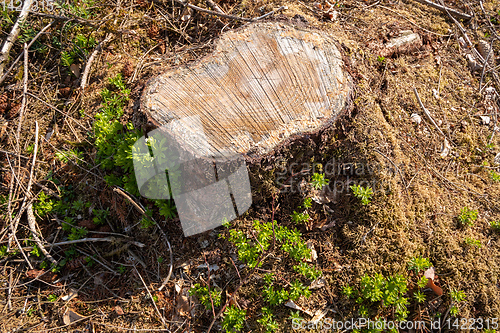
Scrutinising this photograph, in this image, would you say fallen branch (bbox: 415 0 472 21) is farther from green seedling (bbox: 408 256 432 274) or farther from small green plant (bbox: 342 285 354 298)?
small green plant (bbox: 342 285 354 298)

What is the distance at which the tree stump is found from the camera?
7.89 feet

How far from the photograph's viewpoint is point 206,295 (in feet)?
8.53

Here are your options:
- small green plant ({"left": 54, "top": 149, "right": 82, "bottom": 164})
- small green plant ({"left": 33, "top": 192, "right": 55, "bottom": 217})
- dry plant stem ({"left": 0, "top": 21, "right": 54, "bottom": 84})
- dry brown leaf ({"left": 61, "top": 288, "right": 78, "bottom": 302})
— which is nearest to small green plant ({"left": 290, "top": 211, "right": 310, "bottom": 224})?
dry brown leaf ({"left": 61, "top": 288, "right": 78, "bottom": 302})

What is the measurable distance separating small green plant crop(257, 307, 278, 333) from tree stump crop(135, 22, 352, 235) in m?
0.89

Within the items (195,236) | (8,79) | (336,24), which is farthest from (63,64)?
(336,24)

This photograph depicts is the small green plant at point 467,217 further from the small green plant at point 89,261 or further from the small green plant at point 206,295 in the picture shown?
the small green plant at point 89,261

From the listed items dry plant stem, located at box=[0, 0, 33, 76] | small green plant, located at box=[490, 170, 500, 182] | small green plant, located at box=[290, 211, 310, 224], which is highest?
dry plant stem, located at box=[0, 0, 33, 76]

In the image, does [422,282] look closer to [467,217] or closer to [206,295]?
[467,217]

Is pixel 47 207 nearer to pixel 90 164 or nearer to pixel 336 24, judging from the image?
pixel 90 164

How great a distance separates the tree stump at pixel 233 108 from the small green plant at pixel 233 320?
0.77 m

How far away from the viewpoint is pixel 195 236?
2785 mm

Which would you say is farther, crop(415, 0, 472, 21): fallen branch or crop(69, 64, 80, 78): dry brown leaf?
crop(415, 0, 472, 21): fallen branch

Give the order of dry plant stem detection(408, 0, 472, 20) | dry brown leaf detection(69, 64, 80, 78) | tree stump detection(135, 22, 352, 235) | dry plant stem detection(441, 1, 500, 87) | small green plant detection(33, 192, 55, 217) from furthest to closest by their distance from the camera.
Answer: dry plant stem detection(408, 0, 472, 20), dry plant stem detection(441, 1, 500, 87), dry brown leaf detection(69, 64, 80, 78), small green plant detection(33, 192, 55, 217), tree stump detection(135, 22, 352, 235)

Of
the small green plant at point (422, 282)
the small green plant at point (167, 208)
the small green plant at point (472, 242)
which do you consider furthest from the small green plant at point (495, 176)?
the small green plant at point (167, 208)
